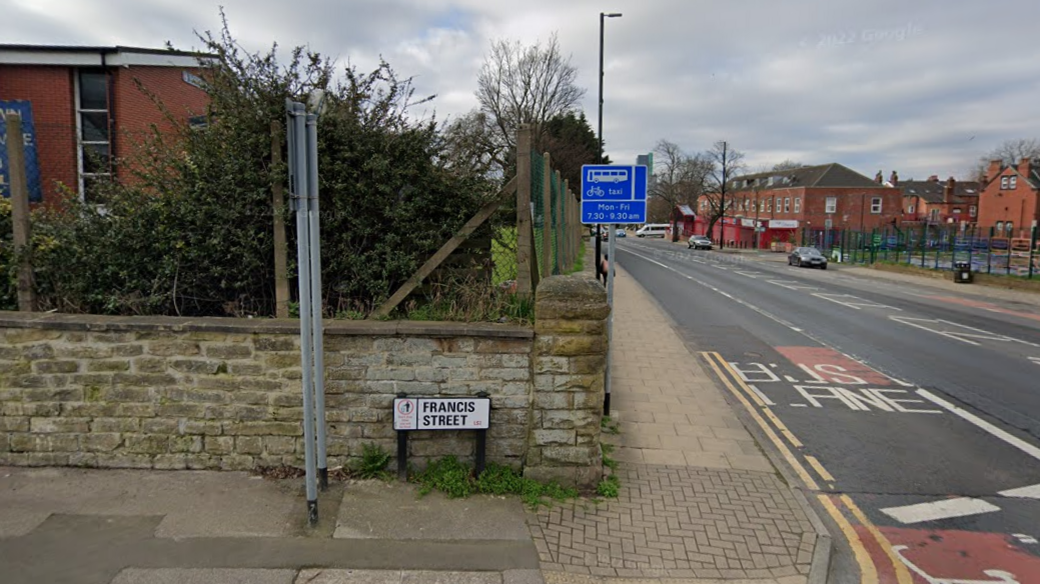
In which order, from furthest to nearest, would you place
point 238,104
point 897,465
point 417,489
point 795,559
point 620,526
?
point 897,465
point 238,104
point 417,489
point 620,526
point 795,559

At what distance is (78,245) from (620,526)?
16.5 feet

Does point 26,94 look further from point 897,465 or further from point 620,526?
point 897,465

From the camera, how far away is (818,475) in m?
5.86

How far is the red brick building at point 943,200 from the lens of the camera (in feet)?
274

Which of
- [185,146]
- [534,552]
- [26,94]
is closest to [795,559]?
[534,552]

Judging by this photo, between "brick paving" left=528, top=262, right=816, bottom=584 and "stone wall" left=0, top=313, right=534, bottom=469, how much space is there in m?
0.88

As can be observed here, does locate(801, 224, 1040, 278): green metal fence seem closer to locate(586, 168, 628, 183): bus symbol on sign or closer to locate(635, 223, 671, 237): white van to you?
locate(586, 168, 628, 183): bus symbol on sign

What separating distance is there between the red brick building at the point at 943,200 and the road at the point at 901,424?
76.3 meters

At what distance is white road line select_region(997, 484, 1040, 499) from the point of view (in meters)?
5.40

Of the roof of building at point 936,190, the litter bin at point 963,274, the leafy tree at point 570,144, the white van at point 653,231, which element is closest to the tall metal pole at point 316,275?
the litter bin at point 963,274

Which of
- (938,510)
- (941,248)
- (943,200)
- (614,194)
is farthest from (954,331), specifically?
(943,200)

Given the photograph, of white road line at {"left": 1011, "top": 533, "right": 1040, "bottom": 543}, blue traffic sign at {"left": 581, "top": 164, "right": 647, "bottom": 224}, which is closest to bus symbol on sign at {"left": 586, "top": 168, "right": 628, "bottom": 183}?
blue traffic sign at {"left": 581, "top": 164, "right": 647, "bottom": 224}

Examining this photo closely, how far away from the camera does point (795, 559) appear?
4109 mm

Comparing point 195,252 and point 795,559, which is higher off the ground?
point 195,252
